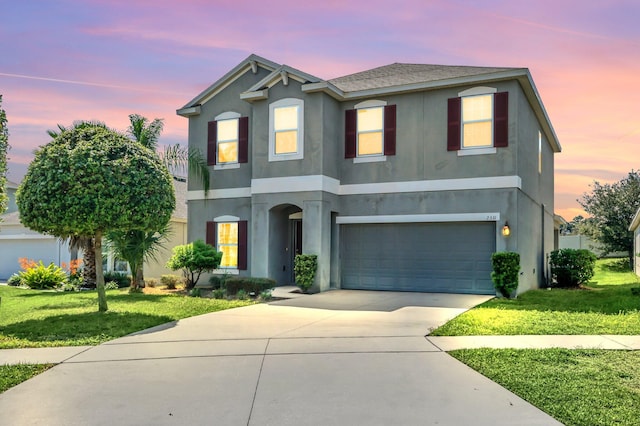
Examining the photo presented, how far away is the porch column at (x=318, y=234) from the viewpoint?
1639cm

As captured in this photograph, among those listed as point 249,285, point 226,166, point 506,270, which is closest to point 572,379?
point 506,270

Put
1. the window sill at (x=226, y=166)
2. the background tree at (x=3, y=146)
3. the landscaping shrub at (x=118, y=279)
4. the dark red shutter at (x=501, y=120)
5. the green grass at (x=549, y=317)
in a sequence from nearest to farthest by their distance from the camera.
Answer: the green grass at (x=549, y=317)
the background tree at (x=3, y=146)
the dark red shutter at (x=501, y=120)
the window sill at (x=226, y=166)
the landscaping shrub at (x=118, y=279)

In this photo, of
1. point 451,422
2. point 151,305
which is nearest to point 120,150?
point 151,305

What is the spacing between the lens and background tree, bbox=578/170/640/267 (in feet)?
108

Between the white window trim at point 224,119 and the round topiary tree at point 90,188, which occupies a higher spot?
the white window trim at point 224,119

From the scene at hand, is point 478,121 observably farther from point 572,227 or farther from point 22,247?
point 572,227

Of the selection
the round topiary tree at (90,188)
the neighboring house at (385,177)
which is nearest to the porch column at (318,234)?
the neighboring house at (385,177)

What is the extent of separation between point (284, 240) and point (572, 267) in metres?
10.9

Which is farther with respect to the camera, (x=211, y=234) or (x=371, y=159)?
(x=211, y=234)

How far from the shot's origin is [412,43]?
1507cm

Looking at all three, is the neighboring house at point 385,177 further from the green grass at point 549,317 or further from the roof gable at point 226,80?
the green grass at point 549,317

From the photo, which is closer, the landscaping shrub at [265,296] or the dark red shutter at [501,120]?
the landscaping shrub at [265,296]

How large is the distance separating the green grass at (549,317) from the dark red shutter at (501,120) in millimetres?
4480

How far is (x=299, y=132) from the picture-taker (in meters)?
16.9
